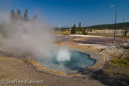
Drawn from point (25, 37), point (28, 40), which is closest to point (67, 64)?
point (28, 40)

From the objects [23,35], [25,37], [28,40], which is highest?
[23,35]

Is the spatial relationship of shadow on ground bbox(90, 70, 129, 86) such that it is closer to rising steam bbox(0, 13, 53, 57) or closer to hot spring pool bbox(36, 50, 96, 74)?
hot spring pool bbox(36, 50, 96, 74)

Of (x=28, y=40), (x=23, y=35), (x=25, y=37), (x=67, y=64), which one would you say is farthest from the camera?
(x=28, y=40)

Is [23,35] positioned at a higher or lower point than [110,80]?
higher

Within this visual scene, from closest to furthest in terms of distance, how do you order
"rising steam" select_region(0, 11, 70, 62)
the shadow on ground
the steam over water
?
the shadow on ground → the steam over water → "rising steam" select_region(0, 11, 70, 62)

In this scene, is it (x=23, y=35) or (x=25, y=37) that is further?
(x=25, y=37)

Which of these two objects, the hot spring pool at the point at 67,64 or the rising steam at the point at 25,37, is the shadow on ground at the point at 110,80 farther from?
the rising steam at the point at 25,37

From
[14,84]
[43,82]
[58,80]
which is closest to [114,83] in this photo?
[58,80]

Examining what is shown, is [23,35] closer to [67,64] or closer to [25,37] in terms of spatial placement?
[25,37]

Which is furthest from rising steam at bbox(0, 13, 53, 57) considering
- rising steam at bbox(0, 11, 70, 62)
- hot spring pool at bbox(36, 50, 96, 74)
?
hot spring pool at bbox(36, 50, 96, 74)

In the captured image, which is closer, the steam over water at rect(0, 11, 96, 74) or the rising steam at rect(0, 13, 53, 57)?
the steam over water at rect(0, 11, 96, 74)

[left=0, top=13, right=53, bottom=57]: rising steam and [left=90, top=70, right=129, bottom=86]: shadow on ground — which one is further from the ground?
[left=0, top=13, right=53, bottom=57]: rising steam

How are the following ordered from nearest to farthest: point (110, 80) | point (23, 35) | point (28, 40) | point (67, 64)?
point (110, 80)
point (67, 64)
point (23, 35)
point (28, 40)

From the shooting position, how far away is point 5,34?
9422 millimetres
